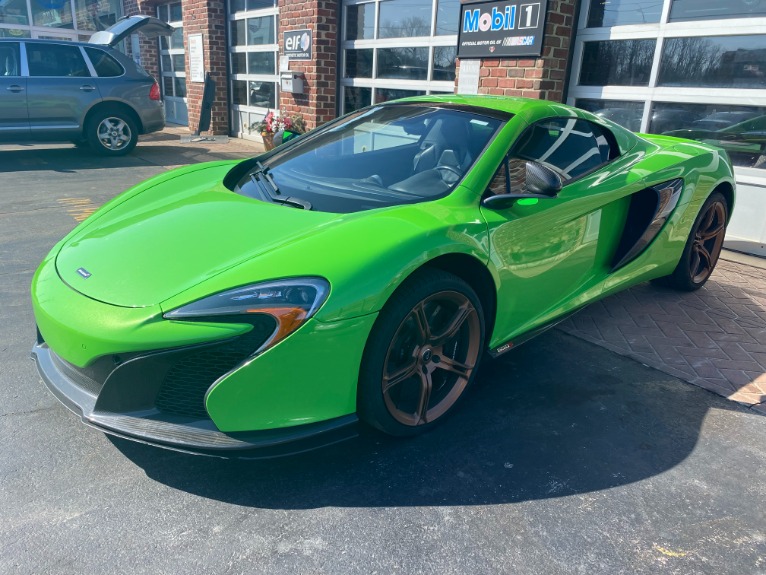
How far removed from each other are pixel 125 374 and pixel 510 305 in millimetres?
1660

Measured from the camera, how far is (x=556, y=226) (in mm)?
2965

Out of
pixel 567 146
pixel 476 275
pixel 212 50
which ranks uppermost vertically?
pixel 212 50

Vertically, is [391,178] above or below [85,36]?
below

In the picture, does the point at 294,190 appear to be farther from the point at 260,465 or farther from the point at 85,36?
the point at 85,36

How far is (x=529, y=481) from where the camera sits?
7.80ft

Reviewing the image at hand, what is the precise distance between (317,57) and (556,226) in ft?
24.4

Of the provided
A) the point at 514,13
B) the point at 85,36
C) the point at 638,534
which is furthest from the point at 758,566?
the point at 85,36

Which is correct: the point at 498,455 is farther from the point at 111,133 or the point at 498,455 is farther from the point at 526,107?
the point at 111,133

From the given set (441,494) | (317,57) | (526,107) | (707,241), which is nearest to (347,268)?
(441,494)

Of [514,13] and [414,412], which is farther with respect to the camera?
[514,13]

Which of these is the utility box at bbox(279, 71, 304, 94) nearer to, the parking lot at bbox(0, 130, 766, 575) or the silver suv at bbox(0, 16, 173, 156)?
the silver suv at bbox(0, 16, 173, 156)

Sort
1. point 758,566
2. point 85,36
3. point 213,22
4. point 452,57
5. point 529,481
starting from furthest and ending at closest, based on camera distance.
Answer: point 85,36 → point 213,22 → point 452,57 → point 529,481 → point 758,566

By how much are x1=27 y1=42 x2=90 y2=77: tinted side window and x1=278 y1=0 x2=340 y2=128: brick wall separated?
126 inches

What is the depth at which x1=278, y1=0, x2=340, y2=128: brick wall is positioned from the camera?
368 inches
